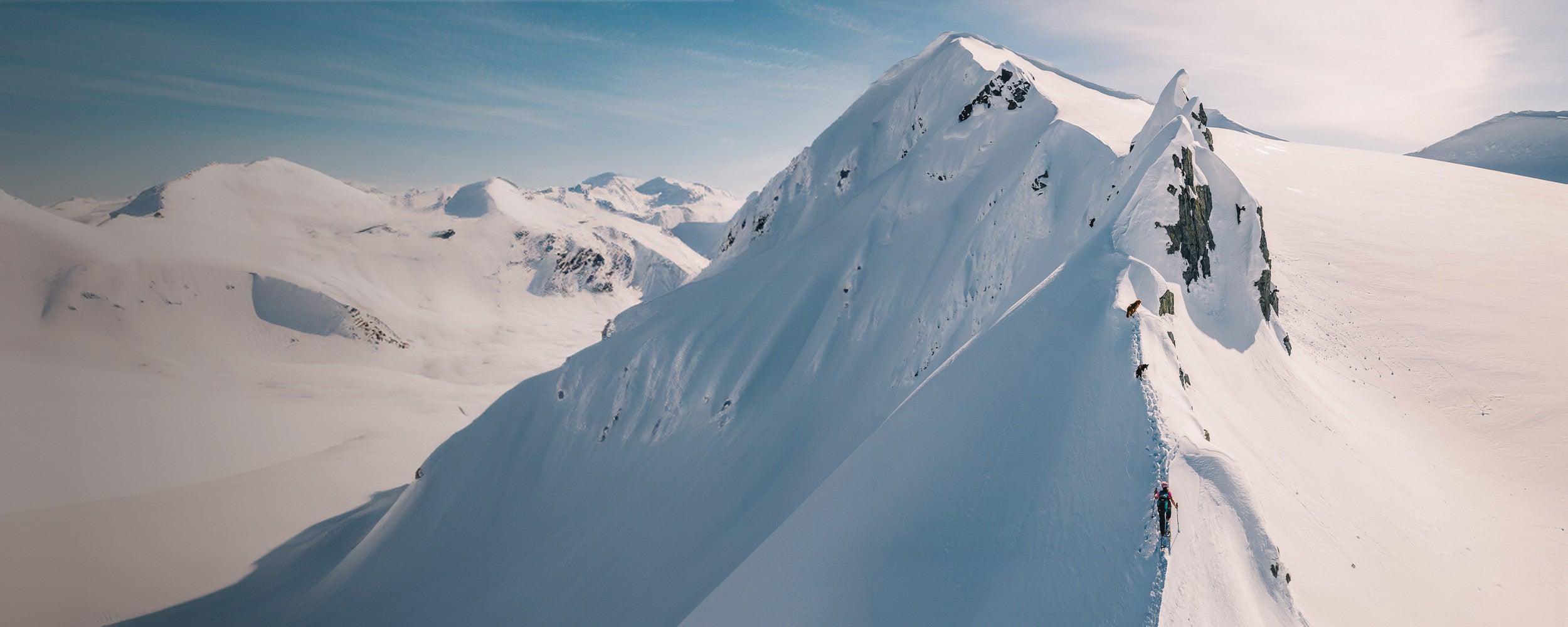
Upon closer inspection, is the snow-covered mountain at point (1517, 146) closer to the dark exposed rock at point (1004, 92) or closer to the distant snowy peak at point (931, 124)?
the distant snowy peak at point (931, 124)

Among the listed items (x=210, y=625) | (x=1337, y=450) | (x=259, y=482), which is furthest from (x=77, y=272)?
(x=1337, y=450)

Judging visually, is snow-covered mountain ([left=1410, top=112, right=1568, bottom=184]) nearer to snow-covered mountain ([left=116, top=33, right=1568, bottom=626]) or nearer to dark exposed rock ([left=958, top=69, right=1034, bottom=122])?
snow-covered mountain ([left=116, top=33, right=1568, bottom=626])

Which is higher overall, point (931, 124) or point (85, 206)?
point (931, 124)

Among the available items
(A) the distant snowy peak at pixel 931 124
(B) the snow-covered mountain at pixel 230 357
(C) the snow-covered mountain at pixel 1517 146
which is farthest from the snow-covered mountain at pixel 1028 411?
(C) the snow-covered mountain at pixel 1517 146

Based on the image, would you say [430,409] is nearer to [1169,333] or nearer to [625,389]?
[625,389]

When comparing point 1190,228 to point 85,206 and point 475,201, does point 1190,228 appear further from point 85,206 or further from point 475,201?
point 85,206

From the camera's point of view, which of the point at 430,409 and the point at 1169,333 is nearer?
the point at 1169,333

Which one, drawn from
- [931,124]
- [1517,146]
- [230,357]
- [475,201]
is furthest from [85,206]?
[1517,146]
